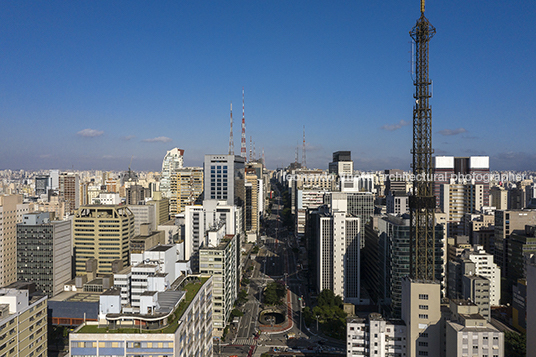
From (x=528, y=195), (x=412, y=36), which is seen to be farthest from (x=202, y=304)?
(x=528, y=195)

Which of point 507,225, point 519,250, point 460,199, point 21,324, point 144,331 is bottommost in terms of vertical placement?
point 21,324

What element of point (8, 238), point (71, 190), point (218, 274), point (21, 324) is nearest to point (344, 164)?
point (71, 190)

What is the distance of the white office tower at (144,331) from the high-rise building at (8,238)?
101ft

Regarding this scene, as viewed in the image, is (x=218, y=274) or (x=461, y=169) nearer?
(x=218, y=274)

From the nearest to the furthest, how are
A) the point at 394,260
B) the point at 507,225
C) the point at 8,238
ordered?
the point at 394,260, the point at 8,238, the point at 507,225

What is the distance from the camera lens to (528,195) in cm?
7762

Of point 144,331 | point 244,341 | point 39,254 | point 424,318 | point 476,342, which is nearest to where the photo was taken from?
point 144,331

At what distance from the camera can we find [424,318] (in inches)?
859

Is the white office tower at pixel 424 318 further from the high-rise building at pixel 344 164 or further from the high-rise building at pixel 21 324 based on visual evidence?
the high-rise building at pixel 344 164

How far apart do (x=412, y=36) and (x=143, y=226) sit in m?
43.5

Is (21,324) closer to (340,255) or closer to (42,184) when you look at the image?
(340,255)

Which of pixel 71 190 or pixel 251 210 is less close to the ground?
pixel 71 190

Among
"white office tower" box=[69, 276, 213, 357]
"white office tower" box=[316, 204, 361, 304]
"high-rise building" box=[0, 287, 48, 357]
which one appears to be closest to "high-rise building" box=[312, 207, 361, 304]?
"white office tower" box=[316, 204, 361, 304]

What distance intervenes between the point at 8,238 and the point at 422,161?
1682 inches
